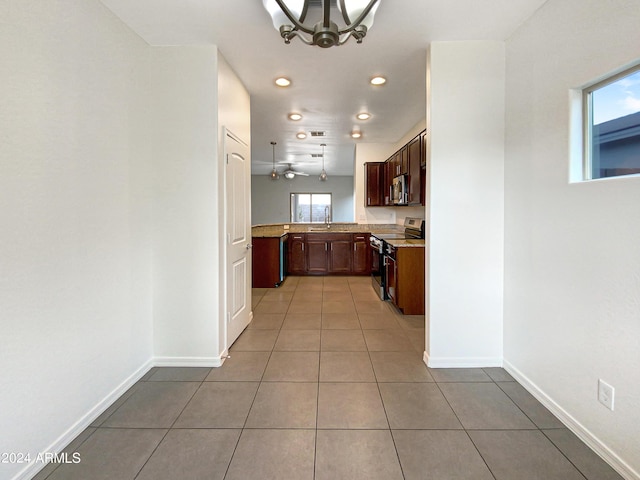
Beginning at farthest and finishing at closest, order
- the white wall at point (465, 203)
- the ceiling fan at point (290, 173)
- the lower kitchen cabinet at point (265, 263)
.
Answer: the ceiling fan at point (290, 173) < the lower kitchen cabinet at point (265, 263) < the white wall at point (465, 203)

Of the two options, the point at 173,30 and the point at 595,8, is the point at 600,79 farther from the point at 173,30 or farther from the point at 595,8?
the point at 173,30

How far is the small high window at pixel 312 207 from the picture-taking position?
35.7 ft

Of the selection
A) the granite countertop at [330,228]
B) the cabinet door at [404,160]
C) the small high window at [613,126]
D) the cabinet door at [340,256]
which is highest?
the cabinet door at [404,160]

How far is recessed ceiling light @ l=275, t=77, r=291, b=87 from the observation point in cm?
310

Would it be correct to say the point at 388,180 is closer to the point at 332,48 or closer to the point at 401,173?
the point at 401,173

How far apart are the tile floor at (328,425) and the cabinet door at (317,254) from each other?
134 inches

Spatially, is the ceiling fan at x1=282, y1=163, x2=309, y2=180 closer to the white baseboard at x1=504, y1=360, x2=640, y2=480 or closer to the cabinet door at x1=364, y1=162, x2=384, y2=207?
the cabinet door at x1=364, y1=162, x2=384, y2=207

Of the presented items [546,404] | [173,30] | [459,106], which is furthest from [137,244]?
[546,404]

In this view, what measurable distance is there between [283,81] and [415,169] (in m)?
1.91

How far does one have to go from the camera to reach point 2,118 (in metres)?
1.36

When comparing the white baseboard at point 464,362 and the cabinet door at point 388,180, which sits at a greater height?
the cabinet door at point 388,180

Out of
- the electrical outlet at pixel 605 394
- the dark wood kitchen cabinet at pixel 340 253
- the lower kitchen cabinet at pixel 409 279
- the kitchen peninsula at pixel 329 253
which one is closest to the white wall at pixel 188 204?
the lower kitchen cabinet at pixel 409 279

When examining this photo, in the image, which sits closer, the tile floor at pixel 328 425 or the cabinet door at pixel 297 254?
the tile floor at pixel 328 425

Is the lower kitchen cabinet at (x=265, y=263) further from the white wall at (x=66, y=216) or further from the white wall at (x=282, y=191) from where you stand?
the white wall at (x=282, y=191)
